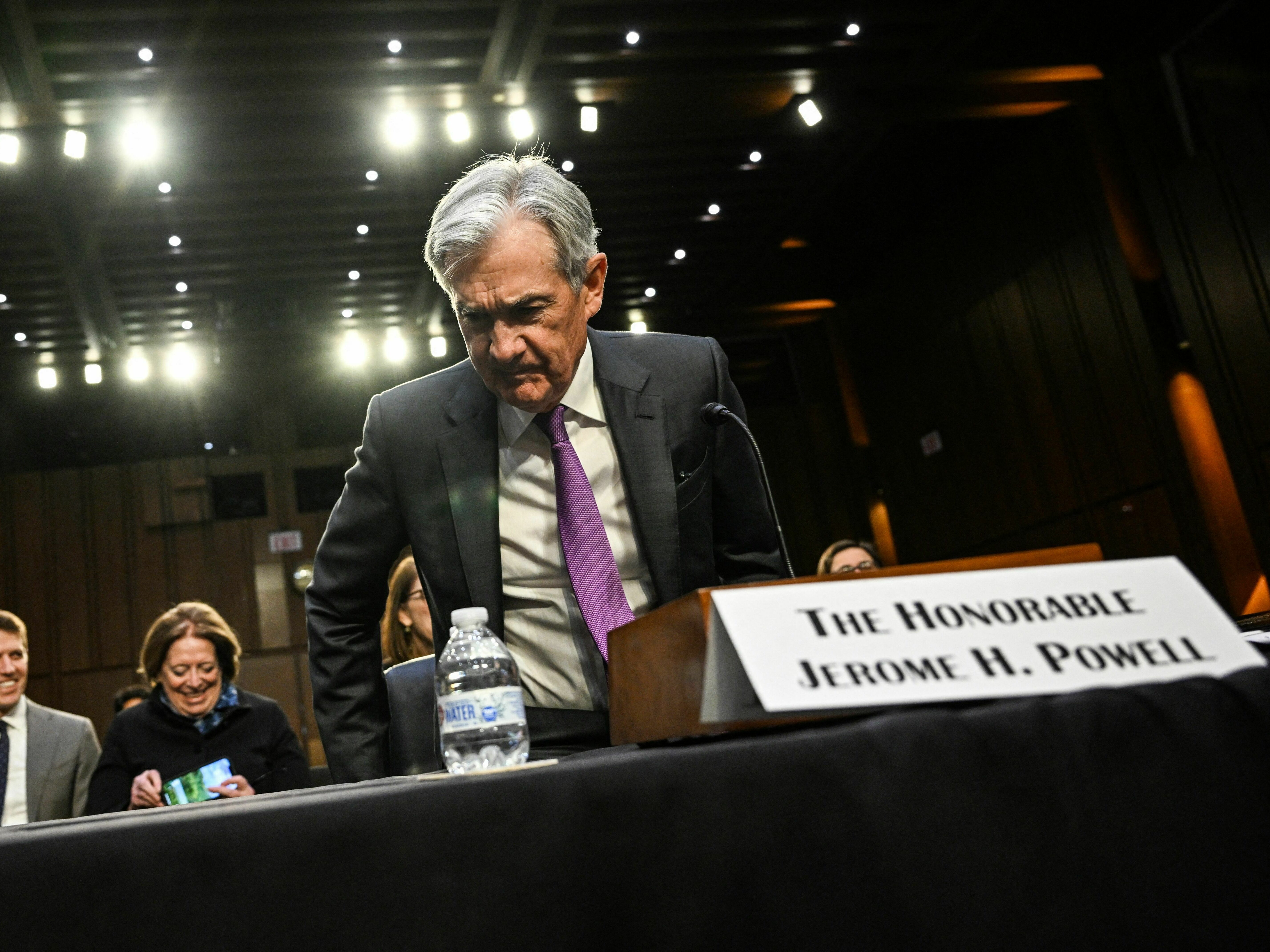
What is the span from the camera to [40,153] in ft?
23.1

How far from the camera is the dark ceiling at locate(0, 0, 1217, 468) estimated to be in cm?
648

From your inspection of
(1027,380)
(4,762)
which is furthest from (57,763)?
(1027,380)

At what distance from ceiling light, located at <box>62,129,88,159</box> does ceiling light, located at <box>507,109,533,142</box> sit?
278 centimetres

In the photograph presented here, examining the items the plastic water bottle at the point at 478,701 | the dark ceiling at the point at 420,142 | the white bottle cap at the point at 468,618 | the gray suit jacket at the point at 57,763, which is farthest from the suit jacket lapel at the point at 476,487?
the dark ceiling at the point at 420,142

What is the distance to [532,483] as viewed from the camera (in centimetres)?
139

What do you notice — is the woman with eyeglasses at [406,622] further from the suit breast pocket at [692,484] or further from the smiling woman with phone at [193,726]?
the suit breast pocket at [692,484]

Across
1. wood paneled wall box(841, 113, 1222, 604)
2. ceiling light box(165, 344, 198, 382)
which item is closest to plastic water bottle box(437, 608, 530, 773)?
wood paneled wall box(841, 113, 1222, 604)

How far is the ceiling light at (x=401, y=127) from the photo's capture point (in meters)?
7.18

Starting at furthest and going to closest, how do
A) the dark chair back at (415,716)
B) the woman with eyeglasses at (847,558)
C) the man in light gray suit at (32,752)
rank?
the woman with eyeglasses at (847,558)
the man in light gray suit at (32,752)
the dark chair back at (415,716)

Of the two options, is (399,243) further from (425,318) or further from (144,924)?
(144,924)

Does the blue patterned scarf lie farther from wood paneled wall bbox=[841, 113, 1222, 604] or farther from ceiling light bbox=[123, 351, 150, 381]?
ceiling light bbox=[123, 351, 150, 381]

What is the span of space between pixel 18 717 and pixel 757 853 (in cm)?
491

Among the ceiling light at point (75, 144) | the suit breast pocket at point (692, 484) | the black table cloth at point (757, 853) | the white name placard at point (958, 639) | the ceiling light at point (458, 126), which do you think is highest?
the ceiling light at point (75, 144)

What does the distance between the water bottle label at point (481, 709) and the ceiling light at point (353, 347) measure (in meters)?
10.0
